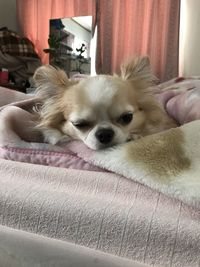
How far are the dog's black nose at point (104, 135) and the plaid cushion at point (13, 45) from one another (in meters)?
2.59

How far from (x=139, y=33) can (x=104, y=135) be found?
8.22ft

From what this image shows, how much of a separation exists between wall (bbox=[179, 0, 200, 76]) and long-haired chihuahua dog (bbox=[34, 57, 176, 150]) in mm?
1866

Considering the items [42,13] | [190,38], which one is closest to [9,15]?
[42,13]

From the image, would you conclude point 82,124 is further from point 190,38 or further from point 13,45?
point 13,45

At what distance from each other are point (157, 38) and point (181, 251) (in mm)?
2772

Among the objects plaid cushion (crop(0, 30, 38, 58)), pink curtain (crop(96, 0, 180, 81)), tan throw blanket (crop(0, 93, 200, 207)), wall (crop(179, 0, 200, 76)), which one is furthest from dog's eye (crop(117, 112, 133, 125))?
plaid cushion (crop(0, 30, 38, 58))

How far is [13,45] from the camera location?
317 cm

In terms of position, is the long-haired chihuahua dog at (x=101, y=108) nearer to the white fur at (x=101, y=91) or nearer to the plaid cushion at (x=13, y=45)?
the white fur at (x=101, y=91)

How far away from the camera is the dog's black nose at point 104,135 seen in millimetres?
747

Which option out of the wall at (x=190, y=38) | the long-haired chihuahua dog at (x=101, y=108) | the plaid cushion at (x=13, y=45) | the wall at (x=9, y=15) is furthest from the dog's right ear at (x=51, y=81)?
the wall at (x=9, y=15)

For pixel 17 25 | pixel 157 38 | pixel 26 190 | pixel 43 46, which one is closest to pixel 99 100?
pixel 26 190

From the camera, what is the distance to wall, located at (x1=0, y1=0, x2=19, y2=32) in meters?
3.65

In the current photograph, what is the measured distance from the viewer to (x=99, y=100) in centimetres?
81

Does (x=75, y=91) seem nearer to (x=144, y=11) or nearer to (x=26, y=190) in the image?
(x=26, y=190)
